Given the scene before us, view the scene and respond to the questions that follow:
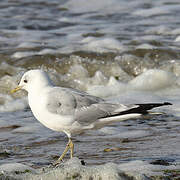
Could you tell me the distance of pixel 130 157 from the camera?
4.07 metres

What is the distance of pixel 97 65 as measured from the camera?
25.6ft

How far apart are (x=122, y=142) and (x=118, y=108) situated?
1.65 feet

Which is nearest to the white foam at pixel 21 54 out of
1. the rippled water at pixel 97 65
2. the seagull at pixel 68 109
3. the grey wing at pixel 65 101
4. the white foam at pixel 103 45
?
the rippled water at pixel 97 65

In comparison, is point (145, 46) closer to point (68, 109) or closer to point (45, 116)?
point (68, 109)

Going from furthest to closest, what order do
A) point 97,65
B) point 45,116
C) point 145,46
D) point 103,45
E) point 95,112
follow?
point 103,45
point 145,46
point 97,65
point 95,112
point 45,116

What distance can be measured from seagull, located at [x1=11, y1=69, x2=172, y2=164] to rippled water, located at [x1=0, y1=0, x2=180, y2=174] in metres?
0.29

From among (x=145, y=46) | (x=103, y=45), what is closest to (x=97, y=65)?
(x=103, y=45)

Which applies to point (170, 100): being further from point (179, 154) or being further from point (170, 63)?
point (179, 154)

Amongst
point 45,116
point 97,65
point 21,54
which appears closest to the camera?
point 45,116

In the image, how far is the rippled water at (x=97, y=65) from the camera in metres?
4.49

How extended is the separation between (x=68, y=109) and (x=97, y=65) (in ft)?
12.0

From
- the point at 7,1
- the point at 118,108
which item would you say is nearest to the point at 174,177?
the point at 118,108

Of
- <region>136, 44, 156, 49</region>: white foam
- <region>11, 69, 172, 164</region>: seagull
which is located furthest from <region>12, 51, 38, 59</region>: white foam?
<region>11, 69, 172, 164</region>: seagull

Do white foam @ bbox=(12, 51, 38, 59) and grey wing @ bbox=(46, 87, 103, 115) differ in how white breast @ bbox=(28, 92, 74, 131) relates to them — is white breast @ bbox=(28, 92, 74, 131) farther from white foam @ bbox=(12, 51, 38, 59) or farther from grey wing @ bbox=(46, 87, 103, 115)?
white foam @ bbox=(12, 51, 38, 59)
